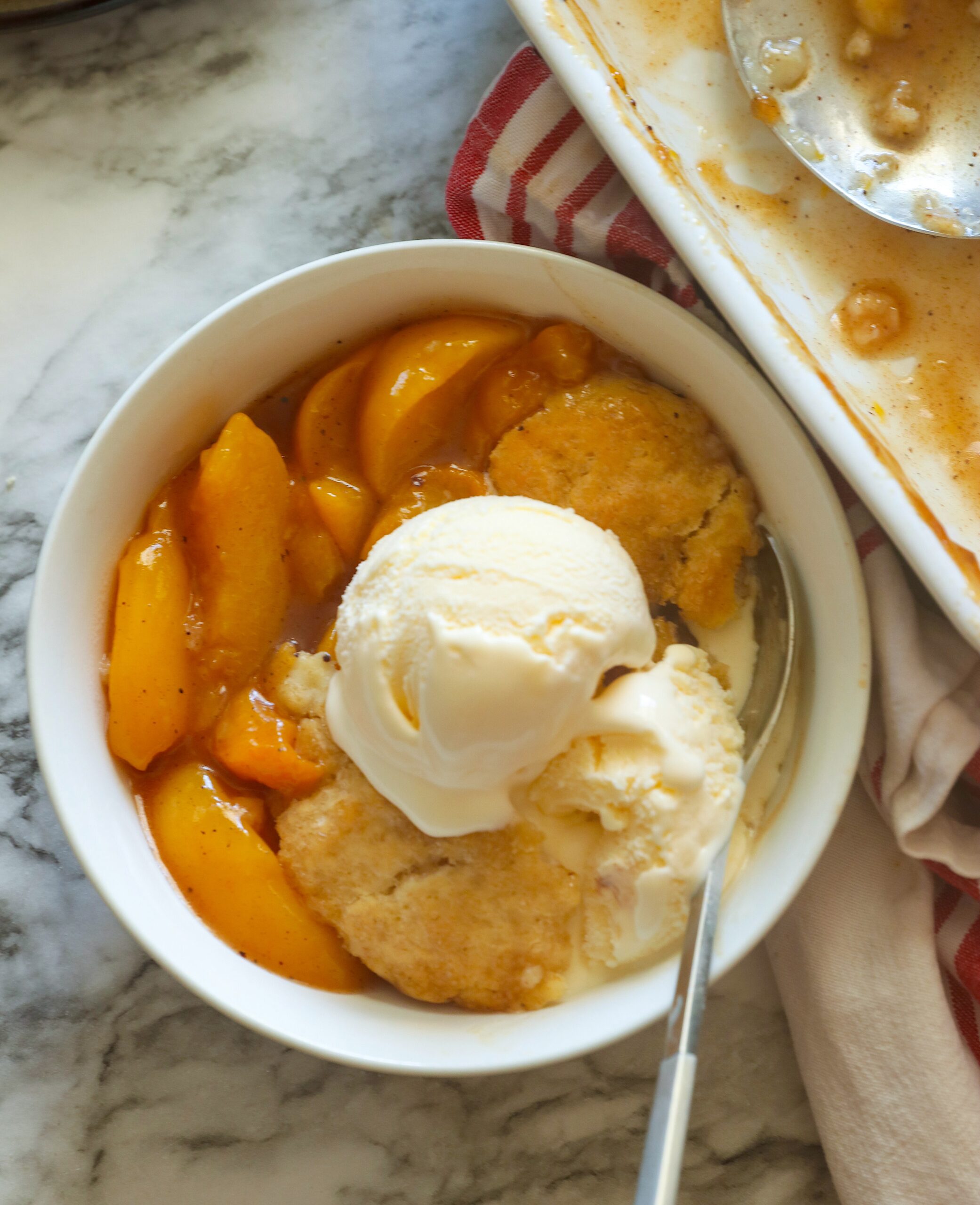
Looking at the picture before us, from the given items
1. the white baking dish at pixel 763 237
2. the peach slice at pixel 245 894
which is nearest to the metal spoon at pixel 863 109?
the white baking dish at pixel 763 237

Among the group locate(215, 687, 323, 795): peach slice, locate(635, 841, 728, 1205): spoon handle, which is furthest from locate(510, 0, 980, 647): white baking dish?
locate(215, 687, 323, 795): peach slice

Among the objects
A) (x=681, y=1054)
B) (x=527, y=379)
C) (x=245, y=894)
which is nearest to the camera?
(x=681, y=1054)

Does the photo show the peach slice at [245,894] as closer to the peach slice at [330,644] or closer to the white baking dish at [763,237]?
the peach slice at [330,644]

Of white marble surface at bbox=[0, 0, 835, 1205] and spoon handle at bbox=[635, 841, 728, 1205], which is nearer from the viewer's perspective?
spoon handle at bbox=[635, 841, 728, 1205]

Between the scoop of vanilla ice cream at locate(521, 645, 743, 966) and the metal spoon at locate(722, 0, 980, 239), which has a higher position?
the metal spoon at locate(722, 0, 980, 239)

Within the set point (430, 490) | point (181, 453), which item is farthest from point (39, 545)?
point (430, 490)

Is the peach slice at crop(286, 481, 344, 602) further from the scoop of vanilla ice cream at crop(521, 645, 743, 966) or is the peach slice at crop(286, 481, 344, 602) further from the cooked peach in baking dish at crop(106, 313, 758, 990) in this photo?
the scoop of vanilla ice cream at crop(521, 645, 743, 966)

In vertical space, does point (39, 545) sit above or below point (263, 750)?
above

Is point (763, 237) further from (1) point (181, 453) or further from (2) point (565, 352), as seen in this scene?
(1) point (181, 453)
